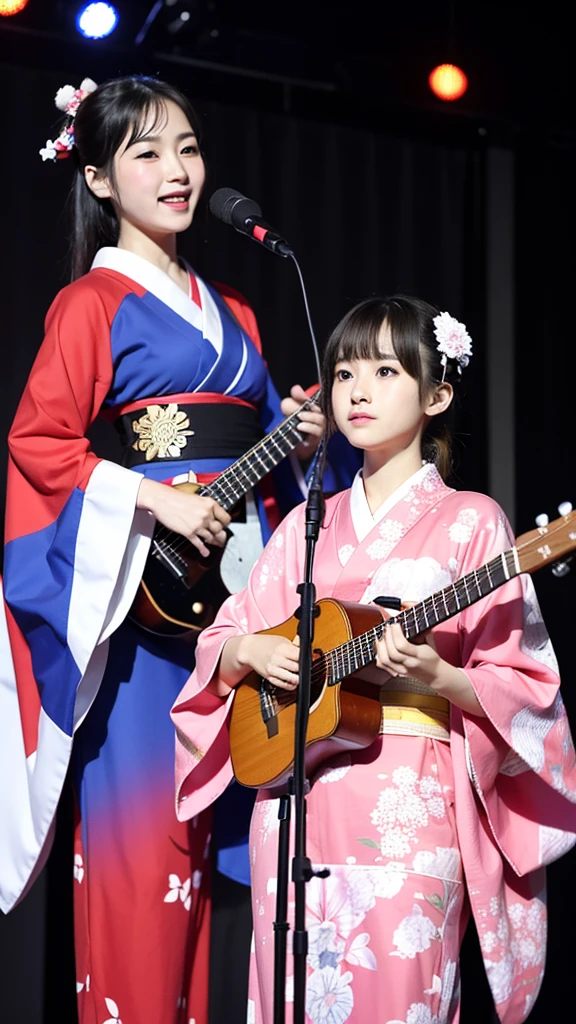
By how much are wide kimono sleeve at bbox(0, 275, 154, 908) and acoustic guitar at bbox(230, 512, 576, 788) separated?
389mm

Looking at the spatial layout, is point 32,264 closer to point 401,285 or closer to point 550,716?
point 401,285

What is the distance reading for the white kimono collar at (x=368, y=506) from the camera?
2.34 meters

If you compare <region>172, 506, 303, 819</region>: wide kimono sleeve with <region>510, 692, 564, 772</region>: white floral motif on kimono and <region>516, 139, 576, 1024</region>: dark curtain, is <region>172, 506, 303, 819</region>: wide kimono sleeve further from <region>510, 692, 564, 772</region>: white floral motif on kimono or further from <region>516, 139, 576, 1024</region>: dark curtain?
<region>516, 139, 576, 1024</region>: dark curtain

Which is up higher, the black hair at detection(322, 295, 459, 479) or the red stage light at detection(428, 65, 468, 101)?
the red stage light at detection(428, 65, 468, 101)

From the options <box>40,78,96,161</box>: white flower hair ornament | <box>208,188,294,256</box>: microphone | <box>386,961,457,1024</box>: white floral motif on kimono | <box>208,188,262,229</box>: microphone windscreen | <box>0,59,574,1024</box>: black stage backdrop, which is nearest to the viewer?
<box>386,961,457,1024</box>: white floral motif on kimono

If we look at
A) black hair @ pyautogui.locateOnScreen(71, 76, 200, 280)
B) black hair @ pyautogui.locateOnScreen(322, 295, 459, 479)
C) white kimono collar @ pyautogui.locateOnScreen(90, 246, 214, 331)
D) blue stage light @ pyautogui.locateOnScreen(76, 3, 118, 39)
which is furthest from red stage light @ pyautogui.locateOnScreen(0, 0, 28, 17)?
black hair @ pyautogui.locateOnScreen(322, 295, 459, 479)

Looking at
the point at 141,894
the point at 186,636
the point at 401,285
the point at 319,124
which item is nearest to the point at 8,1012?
the point at 141,894

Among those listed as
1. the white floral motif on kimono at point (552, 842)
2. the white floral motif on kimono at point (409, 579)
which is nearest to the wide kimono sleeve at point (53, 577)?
the white floral motif on kimono at point (409, 579)

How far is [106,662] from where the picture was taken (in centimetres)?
263

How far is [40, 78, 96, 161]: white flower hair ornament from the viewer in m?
2.88

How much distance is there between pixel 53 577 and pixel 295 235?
1.63 meters

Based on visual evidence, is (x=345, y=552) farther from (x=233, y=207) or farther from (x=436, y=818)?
(x=233, y=207)

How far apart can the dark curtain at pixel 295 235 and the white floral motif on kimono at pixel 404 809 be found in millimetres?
1493

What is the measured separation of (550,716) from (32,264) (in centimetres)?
201
